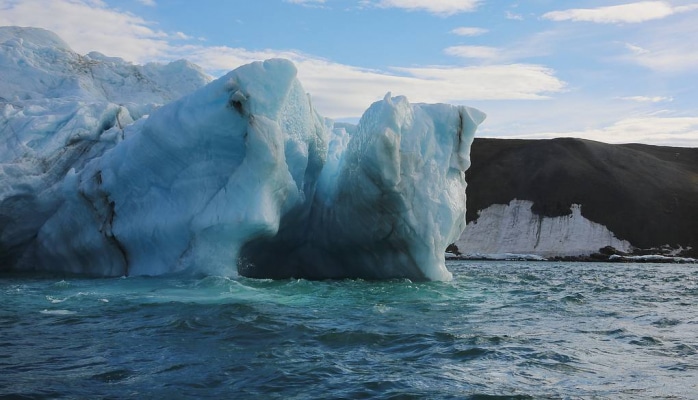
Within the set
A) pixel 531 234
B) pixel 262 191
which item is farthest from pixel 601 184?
pixel 262 191

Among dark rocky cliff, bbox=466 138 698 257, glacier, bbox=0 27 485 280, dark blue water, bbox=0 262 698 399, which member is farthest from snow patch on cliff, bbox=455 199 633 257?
dark blue water, bbox=0 262 698 399

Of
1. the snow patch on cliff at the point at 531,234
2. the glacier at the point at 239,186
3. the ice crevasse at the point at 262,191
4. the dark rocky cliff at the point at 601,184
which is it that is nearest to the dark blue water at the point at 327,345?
the ice crevasse at the point at 262,191

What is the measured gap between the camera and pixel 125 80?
24484 millimetres

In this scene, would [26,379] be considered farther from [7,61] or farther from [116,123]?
[7,61]

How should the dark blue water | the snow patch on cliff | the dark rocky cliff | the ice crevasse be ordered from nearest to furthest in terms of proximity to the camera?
the dark blue water < the ice crevasse < the snow patch on cliff < the dark rocky cliff

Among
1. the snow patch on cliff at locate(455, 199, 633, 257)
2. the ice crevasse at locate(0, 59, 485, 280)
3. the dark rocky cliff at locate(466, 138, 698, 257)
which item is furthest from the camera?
the dark rocky cliff at locate(466, 138, 698, 257)

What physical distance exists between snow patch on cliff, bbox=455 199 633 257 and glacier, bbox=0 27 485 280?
123 ft

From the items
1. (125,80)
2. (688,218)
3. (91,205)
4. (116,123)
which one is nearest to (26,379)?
(91,205)

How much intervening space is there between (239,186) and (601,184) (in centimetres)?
4972

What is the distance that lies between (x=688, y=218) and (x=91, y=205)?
5035 centimetres

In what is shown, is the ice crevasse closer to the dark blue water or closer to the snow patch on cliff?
the dark blue water

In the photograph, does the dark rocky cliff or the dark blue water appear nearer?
the dark blue water

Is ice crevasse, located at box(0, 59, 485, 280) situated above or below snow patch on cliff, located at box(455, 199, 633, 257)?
above

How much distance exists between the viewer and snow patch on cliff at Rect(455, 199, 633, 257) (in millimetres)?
52844
